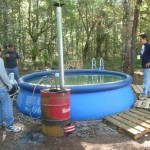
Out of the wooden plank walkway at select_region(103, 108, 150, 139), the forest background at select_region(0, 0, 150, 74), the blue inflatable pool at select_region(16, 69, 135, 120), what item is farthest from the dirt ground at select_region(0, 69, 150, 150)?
the forest background at select_region(0, 0, 150, 74)

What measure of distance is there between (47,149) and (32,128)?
1.13m

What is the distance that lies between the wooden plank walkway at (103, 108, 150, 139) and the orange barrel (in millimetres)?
1104

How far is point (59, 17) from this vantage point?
5.51 metres

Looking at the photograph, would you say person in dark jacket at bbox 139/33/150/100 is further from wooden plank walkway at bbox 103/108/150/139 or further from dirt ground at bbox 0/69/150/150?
dirt ground at bbox 0/69/150/150

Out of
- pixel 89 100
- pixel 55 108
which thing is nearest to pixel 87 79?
pixel 89 100

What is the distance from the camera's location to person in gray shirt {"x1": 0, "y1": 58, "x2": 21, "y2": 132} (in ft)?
18.5

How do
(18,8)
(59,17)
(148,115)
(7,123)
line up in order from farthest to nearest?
(18,8) → (148,115) → (7,123) → (59,17)

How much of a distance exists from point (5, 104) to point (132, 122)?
2.70 meters

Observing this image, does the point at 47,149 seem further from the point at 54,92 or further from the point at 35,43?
the point at 35,43

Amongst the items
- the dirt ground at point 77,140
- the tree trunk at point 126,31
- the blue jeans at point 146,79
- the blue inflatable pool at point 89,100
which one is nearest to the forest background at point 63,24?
the tree trunk at point 126,31

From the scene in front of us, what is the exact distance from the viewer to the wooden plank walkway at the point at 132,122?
18.7ft

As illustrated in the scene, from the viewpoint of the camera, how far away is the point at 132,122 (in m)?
6.21

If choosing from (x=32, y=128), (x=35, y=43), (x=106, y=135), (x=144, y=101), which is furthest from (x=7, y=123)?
(x=35, y=43)

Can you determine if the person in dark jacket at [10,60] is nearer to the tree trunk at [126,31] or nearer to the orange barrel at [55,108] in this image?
the orange barrel at [55,108]
